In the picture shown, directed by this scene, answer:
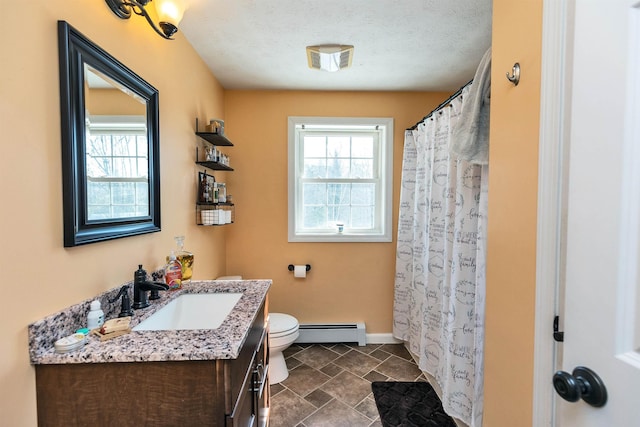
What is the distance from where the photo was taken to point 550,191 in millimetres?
822

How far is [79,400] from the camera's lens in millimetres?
781

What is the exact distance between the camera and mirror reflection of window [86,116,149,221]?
100 cm

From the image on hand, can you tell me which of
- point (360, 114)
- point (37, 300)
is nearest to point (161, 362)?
point (37, 300)

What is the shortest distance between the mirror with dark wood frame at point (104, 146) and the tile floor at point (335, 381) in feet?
4.67

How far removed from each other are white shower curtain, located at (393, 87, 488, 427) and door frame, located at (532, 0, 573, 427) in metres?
0.59

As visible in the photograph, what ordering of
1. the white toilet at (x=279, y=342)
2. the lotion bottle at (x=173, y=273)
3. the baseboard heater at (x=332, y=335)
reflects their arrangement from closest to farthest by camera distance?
the lotion bottle at (x=173, y=273)
the white toilet at (x=279, y=342)
the baseboard heater at (x=332, y=335)

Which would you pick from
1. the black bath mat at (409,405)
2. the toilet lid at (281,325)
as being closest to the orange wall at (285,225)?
the toilet lid at (281,325)

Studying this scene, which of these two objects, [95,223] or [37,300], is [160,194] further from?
[37,300]

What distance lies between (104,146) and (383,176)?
7.08 feet

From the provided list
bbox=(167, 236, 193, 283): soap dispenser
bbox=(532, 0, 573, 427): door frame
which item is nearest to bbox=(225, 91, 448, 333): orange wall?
bbox=(167, 236, 193, 283): soap dispenser

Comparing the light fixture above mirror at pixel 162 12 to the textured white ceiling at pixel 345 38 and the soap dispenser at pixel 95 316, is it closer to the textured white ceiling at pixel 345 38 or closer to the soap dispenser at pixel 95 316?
the textured white ceiling at pixel 345 38

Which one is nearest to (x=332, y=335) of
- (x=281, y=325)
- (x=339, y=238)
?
(x=281, y=325)

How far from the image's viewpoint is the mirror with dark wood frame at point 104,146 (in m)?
0.89

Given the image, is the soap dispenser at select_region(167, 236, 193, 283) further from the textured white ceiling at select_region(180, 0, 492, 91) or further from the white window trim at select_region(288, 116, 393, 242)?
the textured white ceiling at select_region(180, 0, 492, 91)
